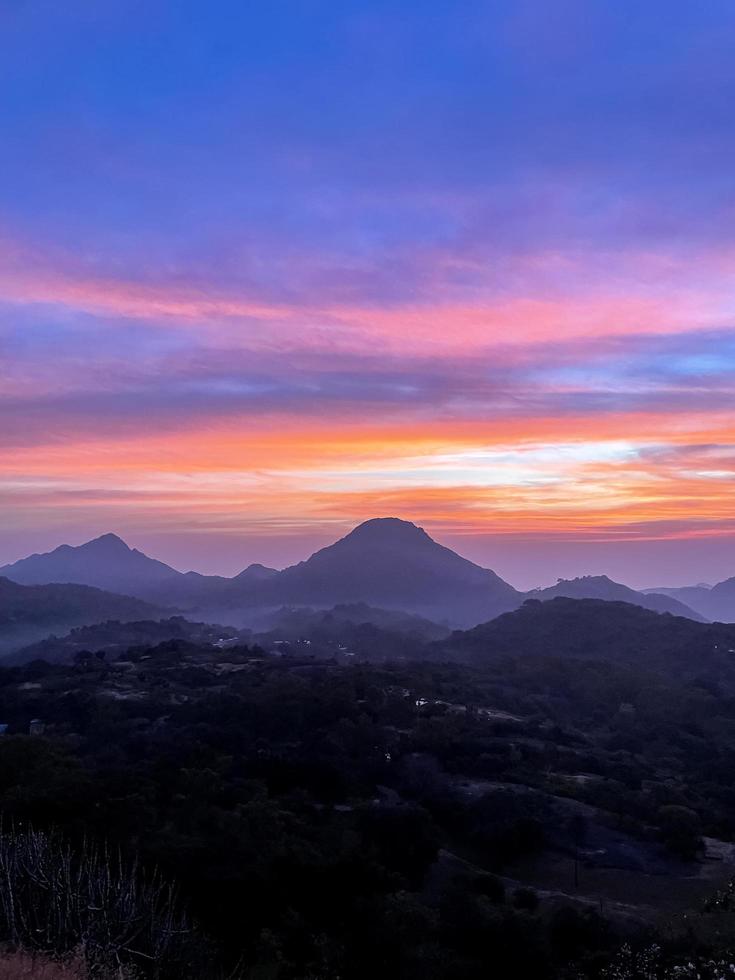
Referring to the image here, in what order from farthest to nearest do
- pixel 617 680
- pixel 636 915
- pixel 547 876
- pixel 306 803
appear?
pixel 617 680 < pixel 306 803 < pixel 547 876 < pixel 636 915

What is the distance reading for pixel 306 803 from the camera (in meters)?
28.5

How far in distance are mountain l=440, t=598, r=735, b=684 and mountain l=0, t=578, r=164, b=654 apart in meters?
74.9

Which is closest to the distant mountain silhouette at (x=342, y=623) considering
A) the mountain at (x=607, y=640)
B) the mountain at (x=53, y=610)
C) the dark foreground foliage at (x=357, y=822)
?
the mountain at (x=607, y=640)

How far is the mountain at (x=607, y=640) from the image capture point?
Result: 84062mm

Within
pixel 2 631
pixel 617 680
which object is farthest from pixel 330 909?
pixel 2 631

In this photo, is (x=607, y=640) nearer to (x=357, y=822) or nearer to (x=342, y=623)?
(x=342, y=623)

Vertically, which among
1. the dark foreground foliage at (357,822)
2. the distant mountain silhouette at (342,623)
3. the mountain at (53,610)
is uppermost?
the dark foreground foliage at (357,822)

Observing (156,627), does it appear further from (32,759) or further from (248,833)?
(248,833)

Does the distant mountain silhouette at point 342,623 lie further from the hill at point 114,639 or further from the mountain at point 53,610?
the mountain at point 53,610

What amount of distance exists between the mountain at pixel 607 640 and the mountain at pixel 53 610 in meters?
74.9

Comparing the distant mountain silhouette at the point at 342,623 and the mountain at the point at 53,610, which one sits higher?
the mountain at the point at 53,610

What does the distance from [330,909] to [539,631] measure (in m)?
92.7

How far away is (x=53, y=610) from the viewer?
156125mm

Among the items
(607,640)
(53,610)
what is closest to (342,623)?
(53,610)
